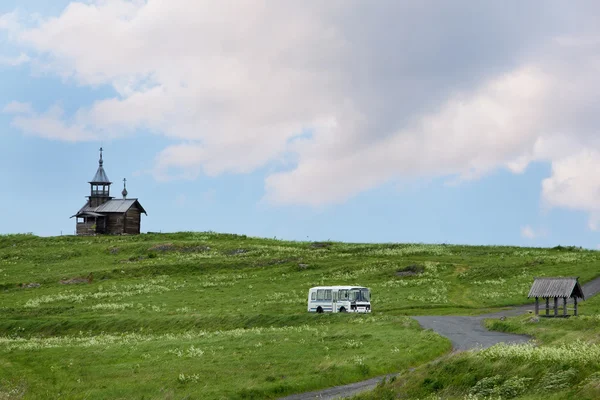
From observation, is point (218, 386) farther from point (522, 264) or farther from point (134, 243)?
point (134, 243)

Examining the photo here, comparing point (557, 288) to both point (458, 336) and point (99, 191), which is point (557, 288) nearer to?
point (458, 336)

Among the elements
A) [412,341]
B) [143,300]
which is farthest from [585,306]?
[143,300]

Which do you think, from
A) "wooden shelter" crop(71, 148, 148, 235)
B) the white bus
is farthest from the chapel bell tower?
the white bus

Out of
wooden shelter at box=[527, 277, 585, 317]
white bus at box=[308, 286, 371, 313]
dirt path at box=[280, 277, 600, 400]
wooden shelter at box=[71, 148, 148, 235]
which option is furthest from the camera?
wooden shelter at box=[71, 148, 148, 235]

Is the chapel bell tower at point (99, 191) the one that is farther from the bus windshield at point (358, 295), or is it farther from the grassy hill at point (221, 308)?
the bus windshield at point (358, 295)

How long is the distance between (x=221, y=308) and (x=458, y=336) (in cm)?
2880

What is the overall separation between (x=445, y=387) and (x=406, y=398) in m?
1.58

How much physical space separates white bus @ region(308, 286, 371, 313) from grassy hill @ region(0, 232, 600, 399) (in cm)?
216

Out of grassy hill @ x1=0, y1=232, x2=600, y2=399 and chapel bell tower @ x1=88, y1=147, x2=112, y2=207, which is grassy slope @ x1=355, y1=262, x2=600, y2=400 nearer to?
grassy hill @ x1=0, y1=232, x2=600, y2=399

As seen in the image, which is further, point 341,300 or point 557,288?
point 341,300

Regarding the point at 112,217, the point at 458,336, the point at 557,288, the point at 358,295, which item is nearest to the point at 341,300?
the point at 358,295

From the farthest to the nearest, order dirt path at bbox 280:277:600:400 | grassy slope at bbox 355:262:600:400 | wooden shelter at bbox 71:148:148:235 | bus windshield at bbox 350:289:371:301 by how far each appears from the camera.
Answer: wooden shelter at bbox 71:148:148:235
bus windshield at bbox 350:289:371:301
dirt path at bbox 280:277:600:400
grassy slope at bbox 355:262:600:400

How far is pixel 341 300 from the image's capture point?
68.1 meters

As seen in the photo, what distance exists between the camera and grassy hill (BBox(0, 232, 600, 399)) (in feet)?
→ 122
